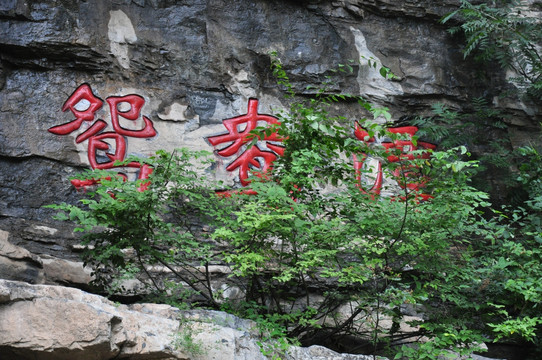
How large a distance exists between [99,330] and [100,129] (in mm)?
2743

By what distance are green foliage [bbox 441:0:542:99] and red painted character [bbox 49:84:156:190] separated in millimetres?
3237

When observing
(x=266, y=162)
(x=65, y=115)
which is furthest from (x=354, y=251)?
(x=65, y=115)

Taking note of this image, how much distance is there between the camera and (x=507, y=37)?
252 inches

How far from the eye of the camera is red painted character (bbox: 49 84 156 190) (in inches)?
205

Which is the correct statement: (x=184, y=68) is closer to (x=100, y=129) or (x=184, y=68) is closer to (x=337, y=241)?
(x=100, y=129)

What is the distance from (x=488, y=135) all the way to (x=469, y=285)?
9.41 feet

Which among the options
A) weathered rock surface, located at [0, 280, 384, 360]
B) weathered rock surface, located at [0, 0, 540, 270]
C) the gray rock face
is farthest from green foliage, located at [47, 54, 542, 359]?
weathered rock surface, located at [0, 0, 540, 270]

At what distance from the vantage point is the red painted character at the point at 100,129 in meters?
5.21

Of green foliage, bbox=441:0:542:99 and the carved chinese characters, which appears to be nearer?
the carved chinese characters

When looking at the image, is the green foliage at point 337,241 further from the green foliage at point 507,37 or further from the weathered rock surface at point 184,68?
the green foliage at point 507,37

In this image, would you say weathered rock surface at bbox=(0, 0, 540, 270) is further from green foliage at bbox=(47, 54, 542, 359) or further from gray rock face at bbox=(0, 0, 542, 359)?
green foliage at bbox=(47, 54, 542, 359)

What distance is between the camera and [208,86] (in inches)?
224

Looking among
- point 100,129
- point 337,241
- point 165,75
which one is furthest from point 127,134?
point 337,241

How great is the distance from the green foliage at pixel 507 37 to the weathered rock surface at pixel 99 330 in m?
4.15
